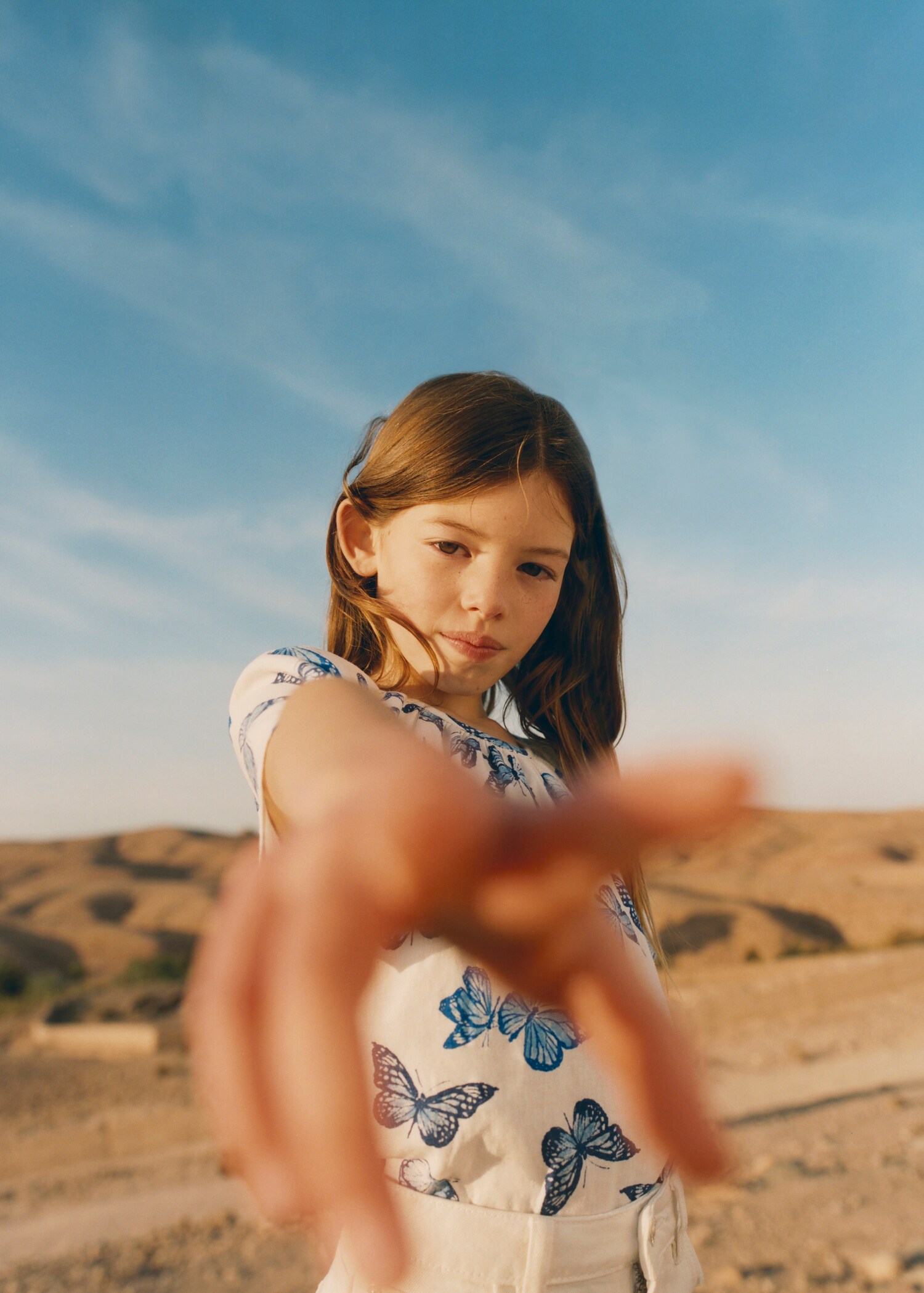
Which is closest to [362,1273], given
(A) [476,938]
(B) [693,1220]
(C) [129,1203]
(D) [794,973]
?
(A) [476,938]

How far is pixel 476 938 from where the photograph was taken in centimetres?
40

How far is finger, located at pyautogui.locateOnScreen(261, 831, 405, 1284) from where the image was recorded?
354 mm

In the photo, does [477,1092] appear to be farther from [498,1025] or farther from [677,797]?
[677,797]

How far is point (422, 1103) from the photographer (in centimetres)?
126

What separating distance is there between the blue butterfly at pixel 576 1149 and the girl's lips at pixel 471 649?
66cm

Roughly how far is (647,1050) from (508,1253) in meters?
0.93

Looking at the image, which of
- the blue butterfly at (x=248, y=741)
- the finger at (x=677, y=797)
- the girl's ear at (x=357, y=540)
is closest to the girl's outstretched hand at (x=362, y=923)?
the finger at (x=677, y=797)

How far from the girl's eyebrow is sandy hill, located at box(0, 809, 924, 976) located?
33.4ft

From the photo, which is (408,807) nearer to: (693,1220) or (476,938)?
(476,938)

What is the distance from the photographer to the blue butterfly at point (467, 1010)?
1259 millimetres

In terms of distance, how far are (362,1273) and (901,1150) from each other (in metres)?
6.54

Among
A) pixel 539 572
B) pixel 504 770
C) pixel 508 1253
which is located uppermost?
pixel 539 572

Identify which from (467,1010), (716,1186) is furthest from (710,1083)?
(716,1186)

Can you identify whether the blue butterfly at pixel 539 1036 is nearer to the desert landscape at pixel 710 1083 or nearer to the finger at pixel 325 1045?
the desert landscape at pixel 710 1083
